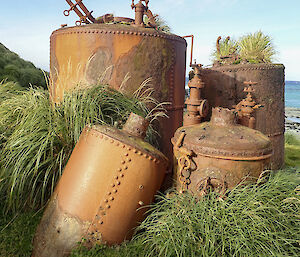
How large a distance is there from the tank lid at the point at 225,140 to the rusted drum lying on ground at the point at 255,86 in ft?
6.53

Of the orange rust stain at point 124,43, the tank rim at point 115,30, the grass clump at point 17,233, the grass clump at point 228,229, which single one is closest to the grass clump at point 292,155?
the grass clump at point 228,229

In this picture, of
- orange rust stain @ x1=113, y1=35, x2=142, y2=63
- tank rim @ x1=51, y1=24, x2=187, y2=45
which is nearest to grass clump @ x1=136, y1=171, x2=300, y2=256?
orange rust stain @ x1=113, y1=35, x2=142, y2=63

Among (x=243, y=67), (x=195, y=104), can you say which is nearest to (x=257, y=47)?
(x=243, y=67)

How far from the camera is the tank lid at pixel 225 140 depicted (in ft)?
8.95

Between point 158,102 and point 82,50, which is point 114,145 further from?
point 82,50

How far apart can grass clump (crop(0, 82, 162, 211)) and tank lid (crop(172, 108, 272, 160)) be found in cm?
100

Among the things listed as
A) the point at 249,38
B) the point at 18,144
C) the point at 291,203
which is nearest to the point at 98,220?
the point at 18,144

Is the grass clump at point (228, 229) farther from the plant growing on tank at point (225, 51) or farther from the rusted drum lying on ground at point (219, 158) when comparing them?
the plant growing on tank at point (225, 51)

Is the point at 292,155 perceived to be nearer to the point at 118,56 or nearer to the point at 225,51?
the point at 225,51

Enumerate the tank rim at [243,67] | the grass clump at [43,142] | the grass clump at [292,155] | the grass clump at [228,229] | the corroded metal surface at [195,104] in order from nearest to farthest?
the grass clump at [228,229] → the grass clump at [43,142] → the corroded metal surface at [195,104] → the tank rim at [243,67] → the grass clump at [292,155]

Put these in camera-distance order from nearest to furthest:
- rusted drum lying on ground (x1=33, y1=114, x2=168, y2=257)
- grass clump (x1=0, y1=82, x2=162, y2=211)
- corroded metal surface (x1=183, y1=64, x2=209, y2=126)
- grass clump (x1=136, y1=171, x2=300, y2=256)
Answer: grass clump (x1=136, y1=171, x2=300, y2=256) < rusted drum lying on ground (x1=33, y1=114, x2=168, y2=257) < grass clump (x1=0, y1=82, x2=162, y2=211) < corroded metal surface (x1=183, y1=64, x2=209, y2=126)

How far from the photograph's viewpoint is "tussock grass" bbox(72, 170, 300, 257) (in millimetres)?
2252

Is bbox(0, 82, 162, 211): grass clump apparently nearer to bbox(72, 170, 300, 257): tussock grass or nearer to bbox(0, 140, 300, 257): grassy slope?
bbox(0, 140, 300, 257): grassy slope

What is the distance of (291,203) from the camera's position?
2840 millimetres
